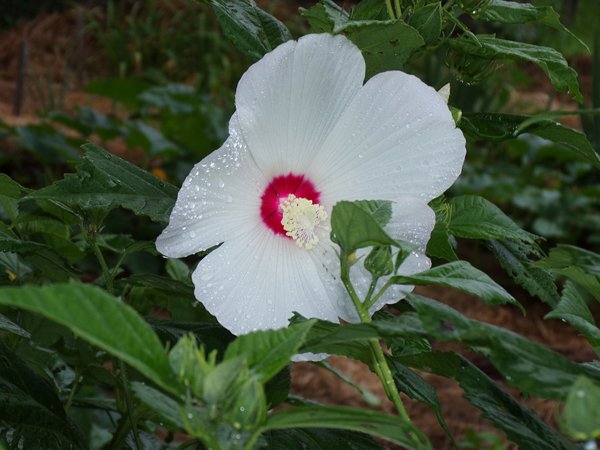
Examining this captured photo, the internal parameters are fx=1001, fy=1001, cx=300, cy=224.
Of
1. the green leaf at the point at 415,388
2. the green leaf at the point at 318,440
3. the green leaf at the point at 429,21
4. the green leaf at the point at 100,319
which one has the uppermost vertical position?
the green leaf at the point at 429,21

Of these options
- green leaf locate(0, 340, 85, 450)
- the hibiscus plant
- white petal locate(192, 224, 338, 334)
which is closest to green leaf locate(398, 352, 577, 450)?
the hibiscus plant

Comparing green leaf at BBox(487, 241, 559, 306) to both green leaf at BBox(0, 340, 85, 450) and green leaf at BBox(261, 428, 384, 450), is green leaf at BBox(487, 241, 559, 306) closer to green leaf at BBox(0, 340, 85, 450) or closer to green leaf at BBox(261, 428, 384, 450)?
green leaf at BBox(261, 428, 384, 450)

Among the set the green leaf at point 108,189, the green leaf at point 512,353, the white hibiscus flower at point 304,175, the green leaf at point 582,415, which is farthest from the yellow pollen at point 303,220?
the green leaf at point 582,415

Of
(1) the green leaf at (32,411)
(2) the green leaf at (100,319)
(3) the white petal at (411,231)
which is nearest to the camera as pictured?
(2) the green leaf at (100,319)

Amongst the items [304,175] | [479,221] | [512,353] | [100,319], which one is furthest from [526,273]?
[100,319]

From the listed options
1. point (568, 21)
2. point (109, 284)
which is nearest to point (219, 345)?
point (109, 284)

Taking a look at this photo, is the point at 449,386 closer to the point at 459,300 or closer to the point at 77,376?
the point at 459,300

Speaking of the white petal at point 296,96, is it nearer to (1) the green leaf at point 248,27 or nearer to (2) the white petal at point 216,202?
(2) the white petal at point 216,202
